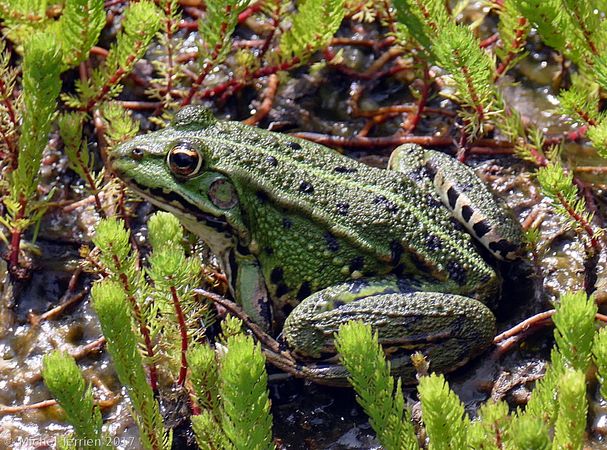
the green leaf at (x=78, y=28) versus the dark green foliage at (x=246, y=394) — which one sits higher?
the green leaf at (x=78, y=28)

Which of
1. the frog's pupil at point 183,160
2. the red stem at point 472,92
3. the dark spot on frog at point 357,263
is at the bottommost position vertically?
the dark spot on frog at point 357,263

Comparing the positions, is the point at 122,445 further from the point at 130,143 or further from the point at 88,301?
the point at 130,143

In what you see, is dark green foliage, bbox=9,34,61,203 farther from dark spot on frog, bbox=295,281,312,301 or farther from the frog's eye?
dark spot on frog, bbox=295,281,312,301

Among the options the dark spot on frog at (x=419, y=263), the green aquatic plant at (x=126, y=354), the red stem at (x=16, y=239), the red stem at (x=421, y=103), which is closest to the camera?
the green aquatic plant at (x=126, y=354)

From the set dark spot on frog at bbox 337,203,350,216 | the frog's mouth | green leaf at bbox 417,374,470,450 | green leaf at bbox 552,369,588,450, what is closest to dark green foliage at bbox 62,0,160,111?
the frog's mouth

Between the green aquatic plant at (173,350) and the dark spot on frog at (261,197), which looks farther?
the dark spot on frog at (261,197)

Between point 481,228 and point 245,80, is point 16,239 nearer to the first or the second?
point 245,80

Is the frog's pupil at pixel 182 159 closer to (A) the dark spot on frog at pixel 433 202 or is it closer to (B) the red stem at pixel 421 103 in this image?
(A) the dark spot on frog at pixel 433 202

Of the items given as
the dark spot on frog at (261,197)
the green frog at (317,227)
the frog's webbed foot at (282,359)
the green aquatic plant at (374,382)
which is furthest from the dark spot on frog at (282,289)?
the green aquatic plant at (374,382)
